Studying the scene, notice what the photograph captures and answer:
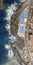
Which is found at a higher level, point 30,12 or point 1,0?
point 1,0

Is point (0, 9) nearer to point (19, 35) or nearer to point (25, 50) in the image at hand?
point (19, 35)

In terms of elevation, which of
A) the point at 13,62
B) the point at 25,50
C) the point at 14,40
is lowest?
the point at 13,62

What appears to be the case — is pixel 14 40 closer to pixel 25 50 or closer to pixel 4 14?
pixel 25 50

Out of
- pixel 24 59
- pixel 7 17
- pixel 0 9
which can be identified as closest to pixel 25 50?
pixel 24 59

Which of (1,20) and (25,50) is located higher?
(1,20)

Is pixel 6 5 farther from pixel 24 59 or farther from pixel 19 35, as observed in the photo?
pixel 24 59

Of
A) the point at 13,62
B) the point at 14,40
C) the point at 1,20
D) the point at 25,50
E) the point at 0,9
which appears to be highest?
the point at 0,9

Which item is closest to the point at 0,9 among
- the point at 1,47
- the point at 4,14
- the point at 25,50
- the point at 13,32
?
the point at 4,14
